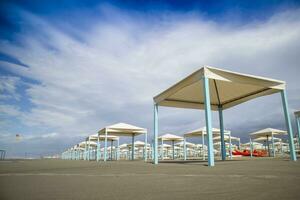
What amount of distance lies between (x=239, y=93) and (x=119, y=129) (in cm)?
1308

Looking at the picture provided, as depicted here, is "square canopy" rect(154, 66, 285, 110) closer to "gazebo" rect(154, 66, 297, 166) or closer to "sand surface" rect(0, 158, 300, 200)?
"gazebo" rect(154, 66, 297, 166)

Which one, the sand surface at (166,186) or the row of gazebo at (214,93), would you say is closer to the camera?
the sand surface at (166,186)

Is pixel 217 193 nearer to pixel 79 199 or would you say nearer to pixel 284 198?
pixel 284 198

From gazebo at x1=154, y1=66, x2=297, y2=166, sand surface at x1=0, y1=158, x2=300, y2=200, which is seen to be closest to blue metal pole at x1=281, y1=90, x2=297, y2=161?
gazebo at x1=154, y1=66, x2=297, y2=166

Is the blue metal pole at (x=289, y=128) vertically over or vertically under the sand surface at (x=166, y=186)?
over

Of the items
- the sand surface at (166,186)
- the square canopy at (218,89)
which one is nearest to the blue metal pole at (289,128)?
the square canopy at (218,89)

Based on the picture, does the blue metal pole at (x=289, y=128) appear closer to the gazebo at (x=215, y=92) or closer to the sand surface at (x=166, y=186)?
the gazebo at (x=215, y=92)

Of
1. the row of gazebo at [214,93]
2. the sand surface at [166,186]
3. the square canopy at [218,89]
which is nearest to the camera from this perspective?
the sand surface at [166,186]

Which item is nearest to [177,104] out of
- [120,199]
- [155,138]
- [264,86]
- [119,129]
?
[155,138]

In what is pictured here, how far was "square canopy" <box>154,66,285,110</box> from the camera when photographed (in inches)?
328

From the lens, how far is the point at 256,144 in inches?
2240

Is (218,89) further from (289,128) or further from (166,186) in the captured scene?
(166,186)

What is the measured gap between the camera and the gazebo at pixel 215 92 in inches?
305

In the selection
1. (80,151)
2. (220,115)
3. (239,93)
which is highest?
(239,93)
